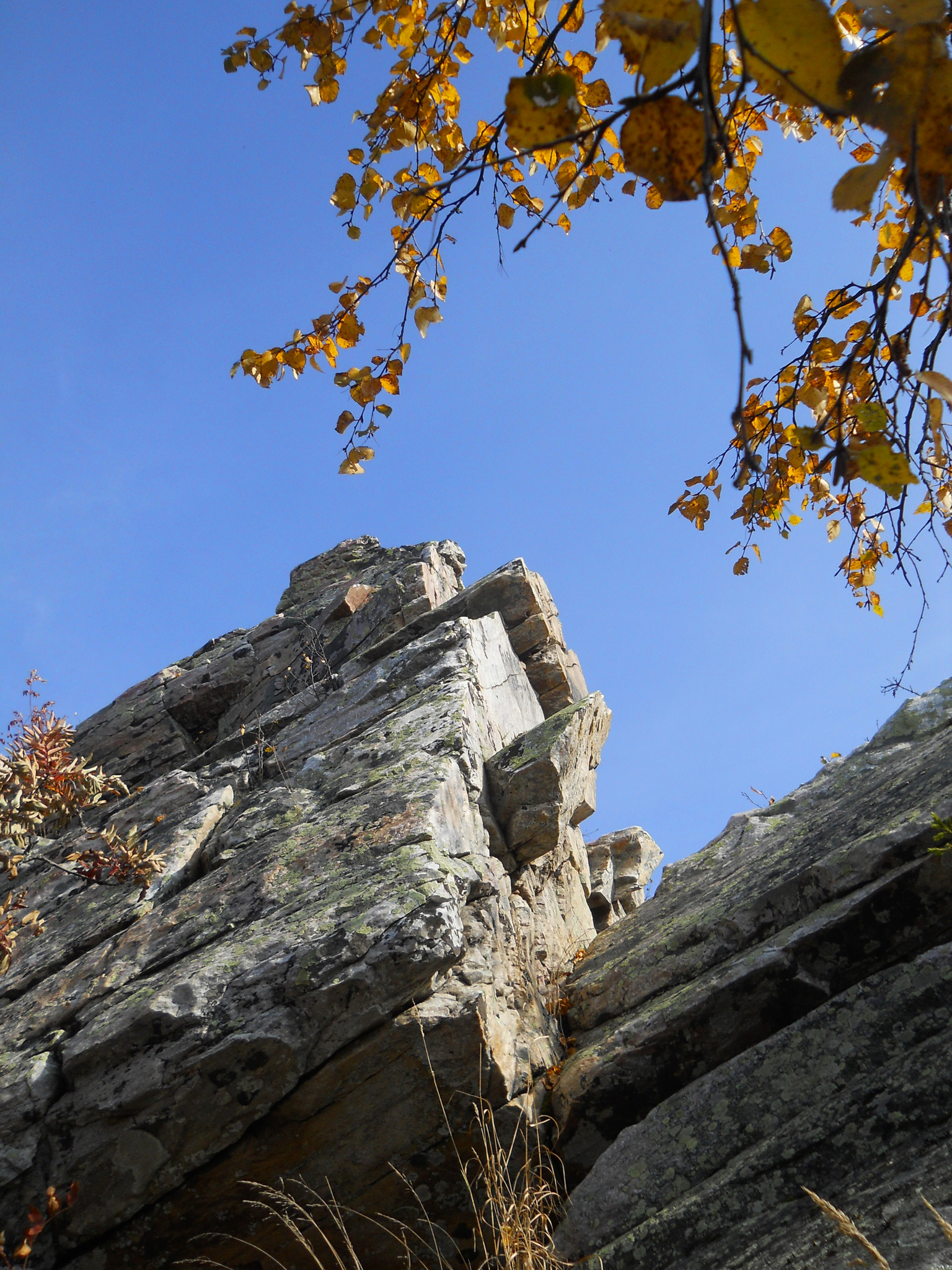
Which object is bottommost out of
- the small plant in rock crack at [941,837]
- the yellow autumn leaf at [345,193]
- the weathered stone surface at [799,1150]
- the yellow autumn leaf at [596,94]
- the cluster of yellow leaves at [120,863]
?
the weathered stone surface at [799,1150]

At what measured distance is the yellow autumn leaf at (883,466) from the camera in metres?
1.64

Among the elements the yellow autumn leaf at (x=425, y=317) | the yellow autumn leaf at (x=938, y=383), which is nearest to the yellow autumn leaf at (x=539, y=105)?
the yellow autumn leaf at (x=938, y=383)

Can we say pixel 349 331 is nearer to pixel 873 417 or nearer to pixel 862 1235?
pixel 873 417

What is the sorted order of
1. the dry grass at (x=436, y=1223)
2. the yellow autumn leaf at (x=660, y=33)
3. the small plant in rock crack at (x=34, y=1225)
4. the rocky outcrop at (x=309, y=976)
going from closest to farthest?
the yellow autumn leaf at (x=660, y=33) < the small plant in rock crack at (x=34, y=1225) < the dry grass at (x=436, y=1223) < the rocky outcrop at (x=309, y=976)

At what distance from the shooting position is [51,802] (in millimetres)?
5141

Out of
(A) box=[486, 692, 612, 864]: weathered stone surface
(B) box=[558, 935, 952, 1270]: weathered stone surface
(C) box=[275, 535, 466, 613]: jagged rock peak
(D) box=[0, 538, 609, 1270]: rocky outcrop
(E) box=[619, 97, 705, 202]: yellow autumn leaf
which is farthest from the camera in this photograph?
(C) box=[275, 535, 466, 613]: jagged rock peak

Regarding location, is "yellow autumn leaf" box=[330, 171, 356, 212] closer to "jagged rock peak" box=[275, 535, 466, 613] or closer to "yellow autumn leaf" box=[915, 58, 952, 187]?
"yellow autumn leaf" box=[915, 58, 952, 187]

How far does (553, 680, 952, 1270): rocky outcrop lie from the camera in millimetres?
3109

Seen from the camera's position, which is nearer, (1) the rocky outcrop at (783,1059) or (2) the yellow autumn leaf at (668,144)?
(2) the yellow autumn leaf at (668,144)

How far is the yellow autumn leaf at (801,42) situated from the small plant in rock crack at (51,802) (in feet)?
17.6

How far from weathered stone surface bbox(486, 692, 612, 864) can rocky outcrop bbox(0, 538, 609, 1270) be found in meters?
0.03

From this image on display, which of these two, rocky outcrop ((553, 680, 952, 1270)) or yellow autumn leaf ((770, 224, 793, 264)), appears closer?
rocky outcrop ((553, 680, 952, 1270))

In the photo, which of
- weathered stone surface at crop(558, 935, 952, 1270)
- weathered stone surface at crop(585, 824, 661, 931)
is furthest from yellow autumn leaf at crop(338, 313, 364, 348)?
weathered stone surface at crop(585, 824, 661, 931)

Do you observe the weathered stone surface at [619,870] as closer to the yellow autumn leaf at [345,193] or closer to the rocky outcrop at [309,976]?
the rocky outcrop at [309,976]
